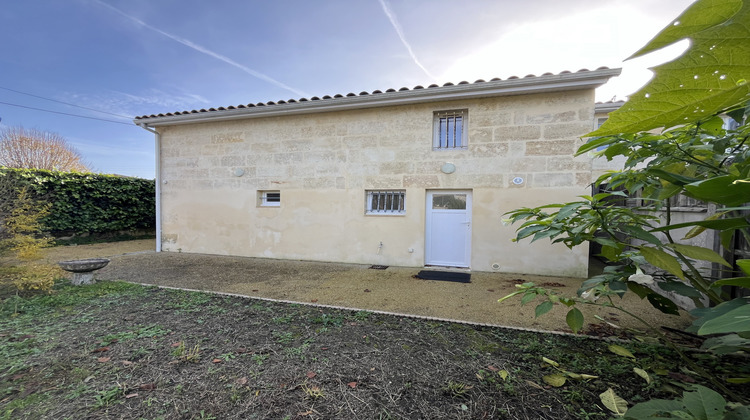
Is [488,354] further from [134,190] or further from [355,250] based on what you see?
[134,190]

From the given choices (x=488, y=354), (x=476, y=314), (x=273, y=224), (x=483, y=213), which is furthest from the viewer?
(x=273, y=224)

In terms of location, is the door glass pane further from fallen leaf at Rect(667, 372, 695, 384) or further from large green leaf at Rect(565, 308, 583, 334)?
large green leaf at Rect(565, 308, 583, 334)

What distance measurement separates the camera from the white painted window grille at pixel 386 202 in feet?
22.0

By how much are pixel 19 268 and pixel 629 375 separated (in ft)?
25.1

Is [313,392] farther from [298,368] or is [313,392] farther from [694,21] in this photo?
[694,21]

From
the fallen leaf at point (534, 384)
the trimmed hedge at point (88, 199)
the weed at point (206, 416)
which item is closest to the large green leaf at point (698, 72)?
the fallen leaf at point (534, 384)

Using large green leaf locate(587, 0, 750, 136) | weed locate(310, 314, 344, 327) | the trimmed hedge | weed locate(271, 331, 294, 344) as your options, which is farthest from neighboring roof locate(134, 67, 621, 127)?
large green leaf locate(587, 0, 750, 136)

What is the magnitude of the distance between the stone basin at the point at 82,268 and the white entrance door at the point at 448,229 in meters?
6.27

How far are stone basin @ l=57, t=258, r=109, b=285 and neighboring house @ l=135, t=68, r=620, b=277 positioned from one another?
10.8ft

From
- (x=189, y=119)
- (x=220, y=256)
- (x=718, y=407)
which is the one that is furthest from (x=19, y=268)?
(x=718, y=407)

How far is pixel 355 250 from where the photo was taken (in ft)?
22.7

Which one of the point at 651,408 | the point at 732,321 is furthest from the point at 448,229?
the point at 732,321

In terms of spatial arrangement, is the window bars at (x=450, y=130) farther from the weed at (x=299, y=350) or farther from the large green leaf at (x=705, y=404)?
the large green leaf at (x=705, y=404)

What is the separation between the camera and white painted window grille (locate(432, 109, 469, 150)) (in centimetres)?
632
